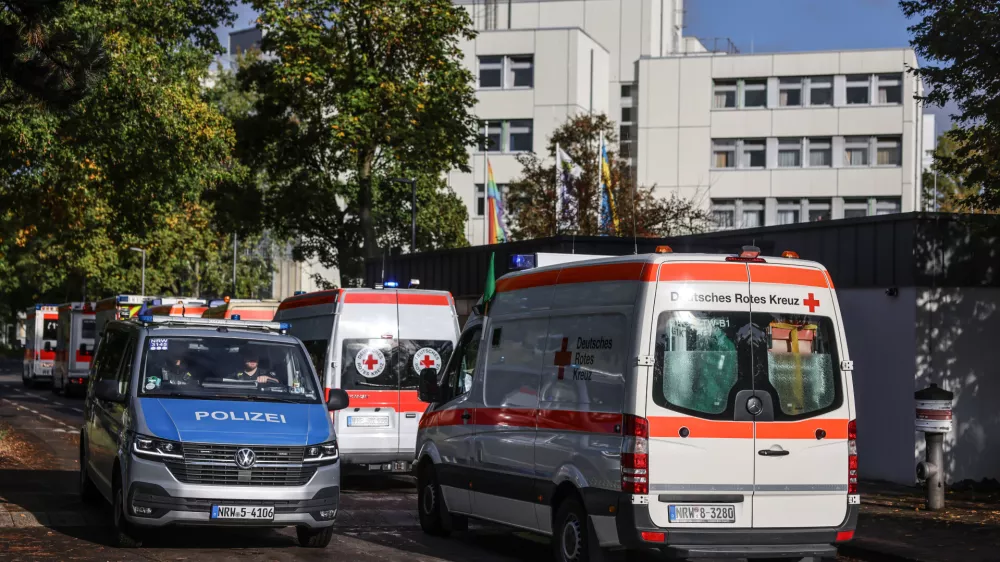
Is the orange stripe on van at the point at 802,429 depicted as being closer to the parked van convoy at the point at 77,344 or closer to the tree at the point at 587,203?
the tree at the point at 587,203

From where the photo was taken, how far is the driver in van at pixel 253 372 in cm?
1240

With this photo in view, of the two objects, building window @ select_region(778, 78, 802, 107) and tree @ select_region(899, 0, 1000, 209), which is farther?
building window @ select_region(778, 78, 802, 107)

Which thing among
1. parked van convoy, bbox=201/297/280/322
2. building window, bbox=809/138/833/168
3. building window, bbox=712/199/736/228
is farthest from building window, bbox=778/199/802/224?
parked van convoy, bbox=201/297/280/322

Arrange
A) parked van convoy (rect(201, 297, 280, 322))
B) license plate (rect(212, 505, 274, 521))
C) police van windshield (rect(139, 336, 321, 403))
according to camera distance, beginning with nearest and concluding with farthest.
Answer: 1. license plate (rect(212, 505, 274, 521))
2. police van windshield (rect(139, 336, 321, 403))
3. parked van convoy (rect(201, 297, 280, 322))

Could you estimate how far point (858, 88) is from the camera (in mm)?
64125

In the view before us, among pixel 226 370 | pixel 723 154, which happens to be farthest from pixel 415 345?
pixel 723 154

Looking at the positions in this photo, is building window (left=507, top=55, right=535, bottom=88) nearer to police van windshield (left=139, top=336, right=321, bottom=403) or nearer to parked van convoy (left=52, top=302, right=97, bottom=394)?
parked van convoy (left=52, top=302, right=97, bottom=394)

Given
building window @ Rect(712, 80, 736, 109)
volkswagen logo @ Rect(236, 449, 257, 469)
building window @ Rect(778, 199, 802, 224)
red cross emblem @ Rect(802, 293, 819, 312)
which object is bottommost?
volkswagen logo @ Rect(236, 449, 257, 469)

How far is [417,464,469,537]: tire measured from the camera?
12789 millimetres

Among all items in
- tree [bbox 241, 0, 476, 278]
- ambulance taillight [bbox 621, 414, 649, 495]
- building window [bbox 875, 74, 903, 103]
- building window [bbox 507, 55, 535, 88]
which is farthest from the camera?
building window [bbox 507, 55, 535, 88]

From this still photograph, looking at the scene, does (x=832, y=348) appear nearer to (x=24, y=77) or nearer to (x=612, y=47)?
(x=24, y=77)

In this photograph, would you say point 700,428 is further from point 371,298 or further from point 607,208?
point 607,208

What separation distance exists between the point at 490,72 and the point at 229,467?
56000 mm

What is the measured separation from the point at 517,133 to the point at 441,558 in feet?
180
